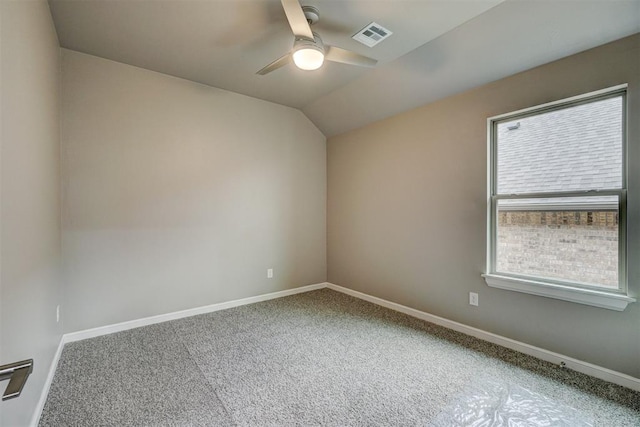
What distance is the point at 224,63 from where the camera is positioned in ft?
9.69

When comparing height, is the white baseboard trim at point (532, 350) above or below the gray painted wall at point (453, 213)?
below

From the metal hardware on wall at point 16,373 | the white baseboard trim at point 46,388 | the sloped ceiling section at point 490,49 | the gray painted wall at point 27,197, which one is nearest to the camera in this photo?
the metal hardware on wall at point 16,373

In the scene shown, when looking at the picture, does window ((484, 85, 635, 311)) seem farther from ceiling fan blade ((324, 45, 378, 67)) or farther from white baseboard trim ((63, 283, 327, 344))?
white baseboard trim ((63, 283, 327, 344))

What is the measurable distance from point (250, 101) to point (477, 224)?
3.07 meters

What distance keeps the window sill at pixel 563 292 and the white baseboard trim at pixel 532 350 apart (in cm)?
45

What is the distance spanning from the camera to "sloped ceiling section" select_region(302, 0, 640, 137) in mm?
1936

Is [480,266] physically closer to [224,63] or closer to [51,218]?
[224,63]

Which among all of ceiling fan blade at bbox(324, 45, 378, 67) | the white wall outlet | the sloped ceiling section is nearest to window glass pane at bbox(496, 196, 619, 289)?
the white wall outlet

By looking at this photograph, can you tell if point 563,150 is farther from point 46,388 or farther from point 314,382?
point 46,388

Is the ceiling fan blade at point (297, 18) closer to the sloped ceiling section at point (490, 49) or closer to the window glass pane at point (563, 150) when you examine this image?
the sloped ceiling section at point (490, 49)

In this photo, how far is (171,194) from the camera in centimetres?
321

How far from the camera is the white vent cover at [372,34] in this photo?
2343mm

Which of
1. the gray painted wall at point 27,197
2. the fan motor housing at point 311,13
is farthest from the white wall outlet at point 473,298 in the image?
the gray painted wall at point 27,197

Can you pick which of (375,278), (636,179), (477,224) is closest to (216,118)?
(375,278)
